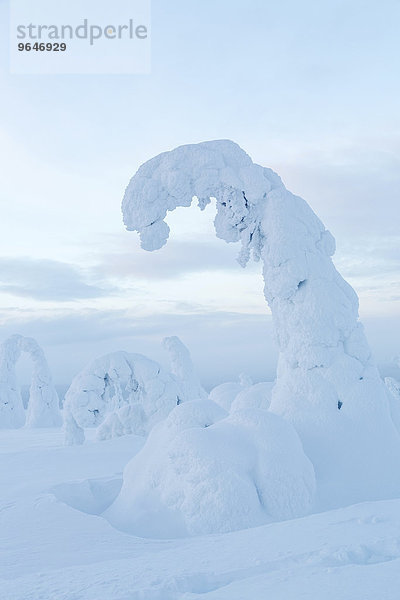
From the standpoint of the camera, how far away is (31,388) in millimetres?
25359

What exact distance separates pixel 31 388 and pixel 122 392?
429 inches

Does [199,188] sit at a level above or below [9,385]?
above

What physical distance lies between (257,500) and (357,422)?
8.46ft

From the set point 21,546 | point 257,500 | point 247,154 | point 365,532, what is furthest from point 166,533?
point 247,154

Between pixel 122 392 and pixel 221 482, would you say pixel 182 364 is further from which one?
pixel 221 482

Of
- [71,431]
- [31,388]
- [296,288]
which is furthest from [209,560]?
[31,388]

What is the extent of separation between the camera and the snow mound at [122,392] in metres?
15.2

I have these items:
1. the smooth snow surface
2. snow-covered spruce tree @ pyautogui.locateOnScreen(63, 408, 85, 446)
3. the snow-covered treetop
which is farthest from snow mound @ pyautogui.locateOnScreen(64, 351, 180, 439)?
the snow-covered treetop

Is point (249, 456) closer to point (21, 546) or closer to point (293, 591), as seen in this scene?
point (21, 546)

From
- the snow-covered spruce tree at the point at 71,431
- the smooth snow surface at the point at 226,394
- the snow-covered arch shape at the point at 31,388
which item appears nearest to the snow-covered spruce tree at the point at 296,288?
the smooth snow surface at the point at 226,394

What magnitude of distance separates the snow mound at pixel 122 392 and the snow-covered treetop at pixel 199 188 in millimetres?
7653

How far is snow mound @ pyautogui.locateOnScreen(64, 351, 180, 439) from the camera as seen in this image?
15203 mm

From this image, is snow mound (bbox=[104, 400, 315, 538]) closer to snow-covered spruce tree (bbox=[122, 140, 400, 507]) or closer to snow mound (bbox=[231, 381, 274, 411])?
snow-covered spruce tree (bbox=[122, 140, 400, 507])

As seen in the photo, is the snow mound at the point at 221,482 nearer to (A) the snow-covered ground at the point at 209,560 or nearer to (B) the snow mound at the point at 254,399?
(A) the snow-covered ground at the point at 209,560
